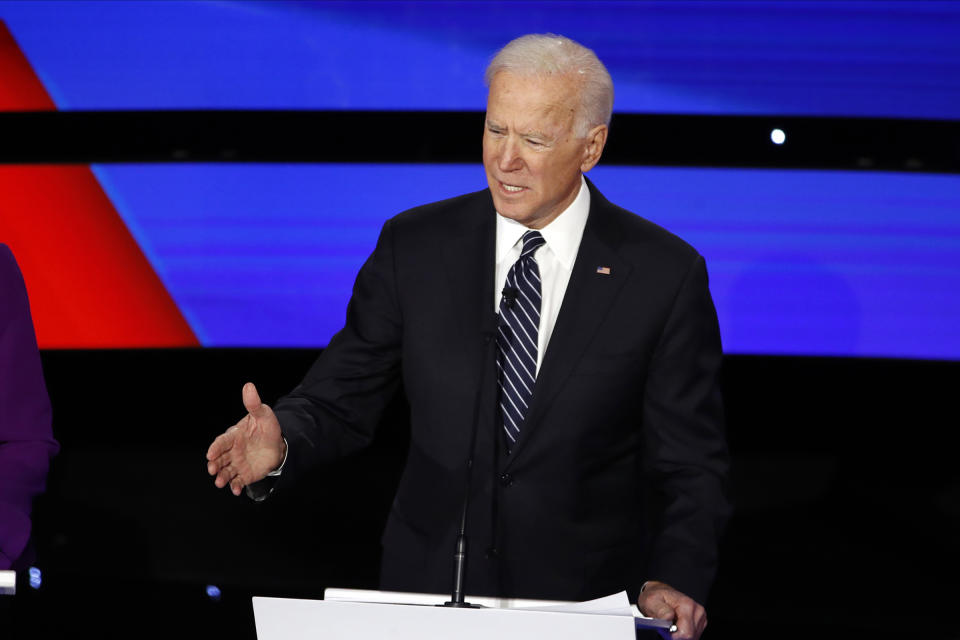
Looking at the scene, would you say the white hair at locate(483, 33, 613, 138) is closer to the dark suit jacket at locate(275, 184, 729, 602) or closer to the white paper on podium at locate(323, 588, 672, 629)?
the dark suit jacket at locate(275, 184, 729, 602)

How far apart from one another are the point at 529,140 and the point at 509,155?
0.05 m

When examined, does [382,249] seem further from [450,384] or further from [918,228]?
[918,228]

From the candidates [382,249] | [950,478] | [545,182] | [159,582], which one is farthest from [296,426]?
[950,478]

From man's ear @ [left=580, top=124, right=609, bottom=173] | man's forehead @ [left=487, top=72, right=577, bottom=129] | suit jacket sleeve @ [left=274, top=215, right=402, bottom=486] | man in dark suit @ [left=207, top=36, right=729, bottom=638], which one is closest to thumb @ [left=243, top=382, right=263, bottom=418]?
man in dark suit @ [left=207, top=36, right=729, bottom=638]

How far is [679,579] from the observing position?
1.83m

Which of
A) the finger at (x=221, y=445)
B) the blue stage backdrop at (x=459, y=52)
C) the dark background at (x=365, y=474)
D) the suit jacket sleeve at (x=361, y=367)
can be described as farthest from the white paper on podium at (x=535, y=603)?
the blue stage backdrop at (x=459, y=52)

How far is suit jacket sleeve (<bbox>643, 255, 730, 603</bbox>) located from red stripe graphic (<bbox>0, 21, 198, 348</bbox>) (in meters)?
1.82

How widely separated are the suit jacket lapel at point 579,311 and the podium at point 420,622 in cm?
70

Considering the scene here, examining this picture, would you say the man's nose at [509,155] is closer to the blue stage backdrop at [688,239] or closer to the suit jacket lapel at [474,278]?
the suit jacket lapel at [474,278]

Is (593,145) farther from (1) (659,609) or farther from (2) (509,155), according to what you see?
(1) (659,609)

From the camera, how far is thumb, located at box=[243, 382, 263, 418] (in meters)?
1.64

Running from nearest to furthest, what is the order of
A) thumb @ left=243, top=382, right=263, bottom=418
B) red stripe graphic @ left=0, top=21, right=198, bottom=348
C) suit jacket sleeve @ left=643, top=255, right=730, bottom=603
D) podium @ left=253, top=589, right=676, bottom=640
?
podium @ left=253, top=589, right=676, bottom=640 < thumb @ left=243, top=382, right=263, bottom=418 < suit jacket sleeve @ left=643, top=255, right=730, bottom=603 < red stripe graphic @ left=0, top=21, right=198, bottom=348

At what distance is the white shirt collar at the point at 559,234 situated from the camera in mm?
2051

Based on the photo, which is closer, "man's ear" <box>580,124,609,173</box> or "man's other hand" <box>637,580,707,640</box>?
"man's other hand" <box>637,580,707,640</box>
